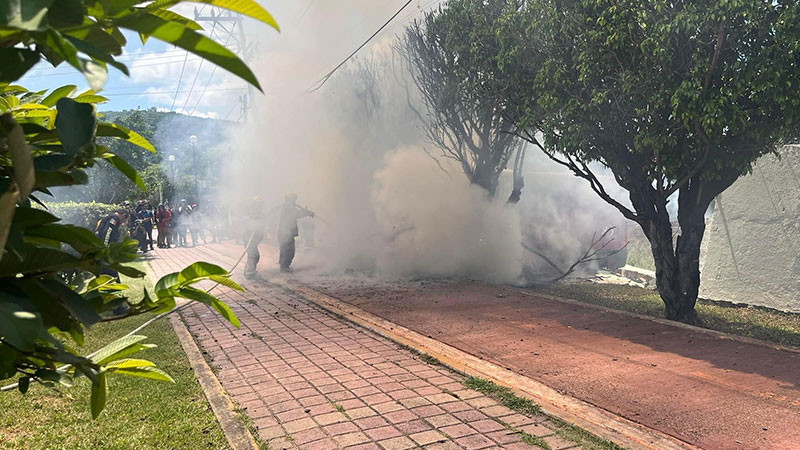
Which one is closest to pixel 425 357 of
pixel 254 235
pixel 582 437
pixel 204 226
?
pixel 582 437

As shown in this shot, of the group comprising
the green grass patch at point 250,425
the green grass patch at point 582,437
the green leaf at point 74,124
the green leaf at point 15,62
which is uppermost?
the green leaf at point 15,62

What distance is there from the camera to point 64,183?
3.04 ft

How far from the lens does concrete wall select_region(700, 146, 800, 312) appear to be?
888 cm

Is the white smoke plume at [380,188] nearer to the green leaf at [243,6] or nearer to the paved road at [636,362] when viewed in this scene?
the paved road at [636,362]

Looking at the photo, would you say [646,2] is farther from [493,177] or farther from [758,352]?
[493,177]

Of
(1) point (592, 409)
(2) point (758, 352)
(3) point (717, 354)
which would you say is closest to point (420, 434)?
(1) point (592, 409)

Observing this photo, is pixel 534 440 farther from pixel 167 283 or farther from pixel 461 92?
Answer: pixel 461 92

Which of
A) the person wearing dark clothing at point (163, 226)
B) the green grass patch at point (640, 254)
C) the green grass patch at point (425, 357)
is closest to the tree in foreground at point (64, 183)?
the green grass patch at point (425, 357)

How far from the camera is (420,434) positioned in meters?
3.96

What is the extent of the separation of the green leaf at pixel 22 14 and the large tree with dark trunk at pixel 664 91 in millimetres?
6889

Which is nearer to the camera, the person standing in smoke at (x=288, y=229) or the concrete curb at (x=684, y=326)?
the concrete curb at (x=684, y=326)

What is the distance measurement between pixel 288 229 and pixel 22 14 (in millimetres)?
13291

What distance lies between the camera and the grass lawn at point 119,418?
379cm

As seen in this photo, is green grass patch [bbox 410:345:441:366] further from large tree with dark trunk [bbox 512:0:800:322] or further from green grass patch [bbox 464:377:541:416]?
large tree with dark trunk [bbox 512:0:800:322]
